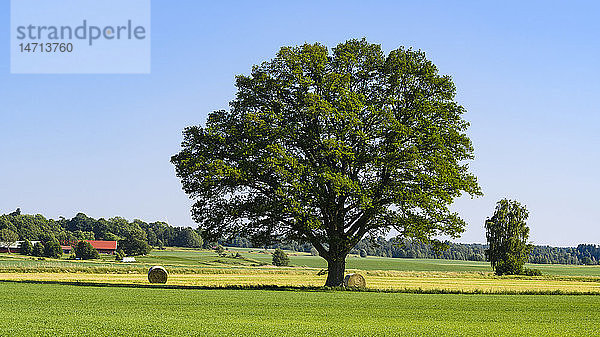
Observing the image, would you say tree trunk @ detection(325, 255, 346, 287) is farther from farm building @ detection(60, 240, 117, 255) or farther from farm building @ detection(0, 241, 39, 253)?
farm building @ detection(0, 241, 39, 253)

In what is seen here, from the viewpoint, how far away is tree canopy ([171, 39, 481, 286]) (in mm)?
39250

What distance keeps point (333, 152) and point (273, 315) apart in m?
15.1

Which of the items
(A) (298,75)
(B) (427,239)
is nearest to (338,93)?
(A) (298,75)

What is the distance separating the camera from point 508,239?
96500 mm

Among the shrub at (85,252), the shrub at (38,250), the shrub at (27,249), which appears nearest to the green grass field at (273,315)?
the shrub at (85,252)

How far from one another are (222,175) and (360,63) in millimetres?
11528

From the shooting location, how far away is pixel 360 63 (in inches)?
1677

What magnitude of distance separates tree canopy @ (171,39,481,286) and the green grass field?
5.72 meters

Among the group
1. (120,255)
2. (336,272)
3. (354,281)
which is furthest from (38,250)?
(336,272)

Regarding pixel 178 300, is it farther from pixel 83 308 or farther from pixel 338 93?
pixel 338 93

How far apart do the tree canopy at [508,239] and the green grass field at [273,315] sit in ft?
193

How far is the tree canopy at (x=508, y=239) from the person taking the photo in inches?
3693

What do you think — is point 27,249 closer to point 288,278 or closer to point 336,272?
point 288,278

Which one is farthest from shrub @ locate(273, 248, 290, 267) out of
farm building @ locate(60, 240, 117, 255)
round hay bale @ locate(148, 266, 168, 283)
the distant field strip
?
round hay bale @ locate(148, 266, 168, 283)
